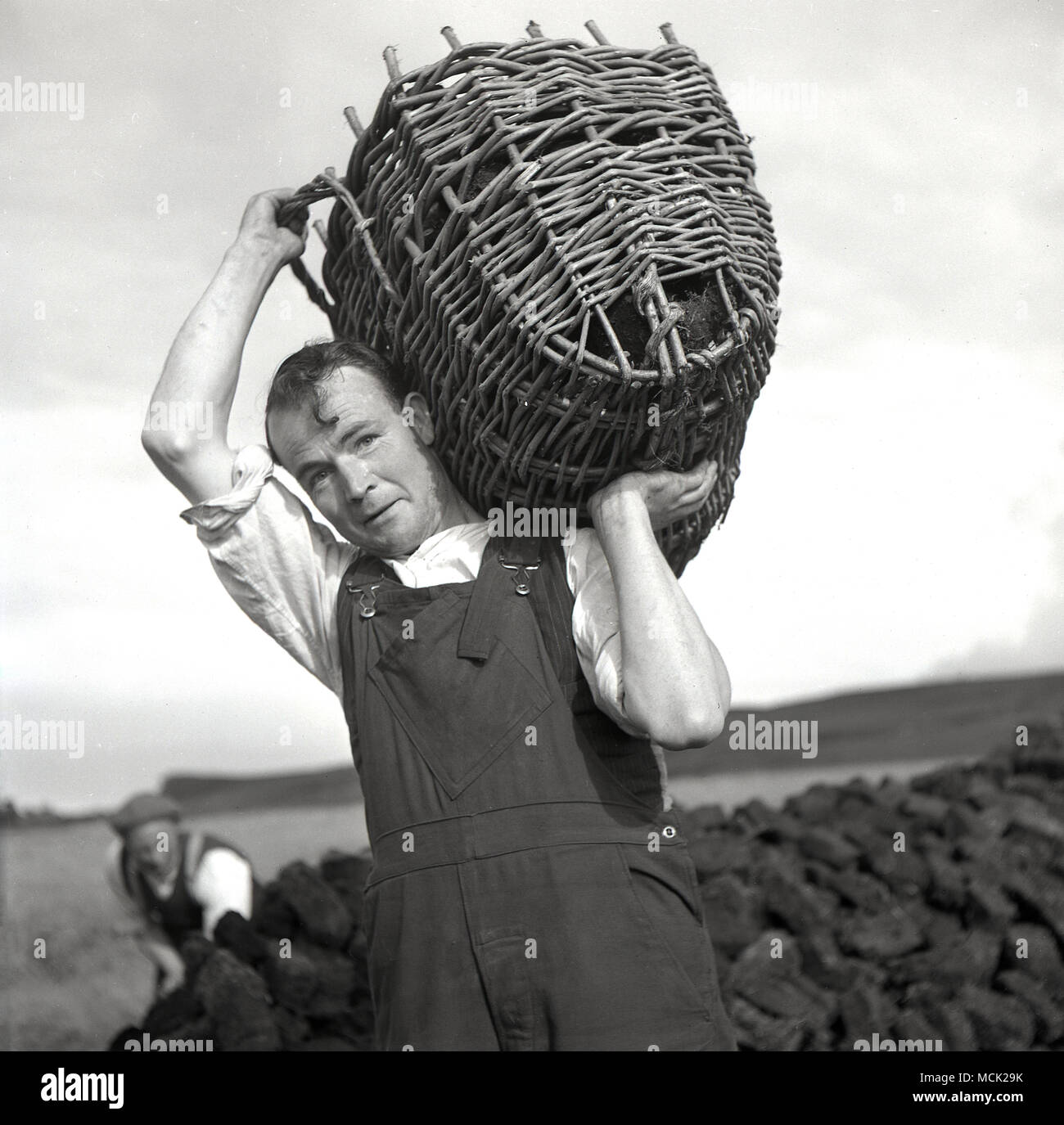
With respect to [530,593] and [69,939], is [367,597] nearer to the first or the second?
[530,593]

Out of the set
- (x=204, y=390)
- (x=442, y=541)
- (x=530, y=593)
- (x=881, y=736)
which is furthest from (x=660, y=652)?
(x=881, y=736)

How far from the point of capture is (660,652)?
4.16ft

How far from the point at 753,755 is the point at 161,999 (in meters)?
1.71

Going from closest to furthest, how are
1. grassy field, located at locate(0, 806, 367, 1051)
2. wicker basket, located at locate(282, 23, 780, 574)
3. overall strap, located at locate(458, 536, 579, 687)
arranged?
1. wicker basket, located at locate(282, 23, 780, 574)
2. overall strap, located at locate(458, 536, 579, 687)
3. grassy field, located at locate(0, 806, 367, 1051)

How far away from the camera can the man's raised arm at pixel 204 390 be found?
1424mm

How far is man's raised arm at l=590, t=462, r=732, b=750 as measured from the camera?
126 centimetres

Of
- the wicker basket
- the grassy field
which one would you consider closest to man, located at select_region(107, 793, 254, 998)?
the grassy field

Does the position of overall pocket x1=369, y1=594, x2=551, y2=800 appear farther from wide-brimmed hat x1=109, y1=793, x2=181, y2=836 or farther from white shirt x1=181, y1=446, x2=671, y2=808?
wide-brimmed hat x1=109, y1=793, x2=181, y2=836

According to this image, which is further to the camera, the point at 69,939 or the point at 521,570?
the point at 69,939

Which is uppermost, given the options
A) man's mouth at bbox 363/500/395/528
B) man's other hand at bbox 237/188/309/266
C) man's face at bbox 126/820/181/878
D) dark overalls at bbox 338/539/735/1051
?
man's other hand at bbox 237/188/309/266

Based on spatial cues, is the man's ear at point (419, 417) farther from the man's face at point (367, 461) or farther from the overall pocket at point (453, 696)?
the overall pocket at point (453, 696)

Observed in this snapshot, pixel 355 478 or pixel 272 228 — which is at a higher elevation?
pixel 272 228

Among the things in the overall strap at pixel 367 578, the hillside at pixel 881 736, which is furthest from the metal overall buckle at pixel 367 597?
the hillside at pixel 881 736

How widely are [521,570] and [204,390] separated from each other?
385 millimetres
